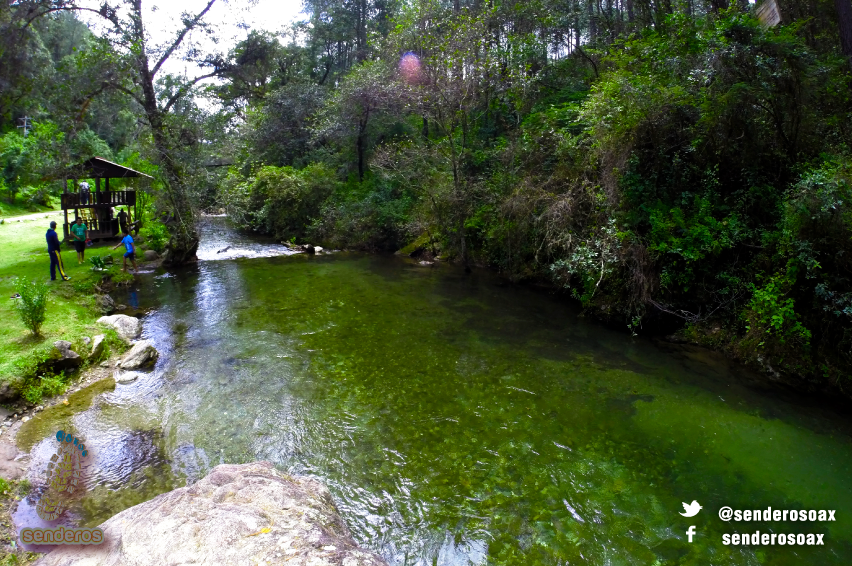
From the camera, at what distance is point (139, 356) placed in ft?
30.6

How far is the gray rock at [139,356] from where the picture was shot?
30.1ft

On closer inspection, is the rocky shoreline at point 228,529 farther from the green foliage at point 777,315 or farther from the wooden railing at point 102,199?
the wooden railing at point 102,199

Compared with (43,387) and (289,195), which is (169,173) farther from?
(43,387)

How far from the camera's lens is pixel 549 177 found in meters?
14.4

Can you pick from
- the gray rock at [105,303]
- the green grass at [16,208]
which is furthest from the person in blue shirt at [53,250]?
the green grass at [16,208]

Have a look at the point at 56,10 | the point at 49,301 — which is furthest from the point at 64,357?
the point at 56,10

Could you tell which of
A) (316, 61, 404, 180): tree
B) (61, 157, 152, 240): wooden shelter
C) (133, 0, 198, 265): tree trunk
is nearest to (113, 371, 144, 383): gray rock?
(133, 0, 198, 265): tree trunk

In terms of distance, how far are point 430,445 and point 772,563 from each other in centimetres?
419

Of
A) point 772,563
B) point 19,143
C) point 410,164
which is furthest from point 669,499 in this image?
point 19,143

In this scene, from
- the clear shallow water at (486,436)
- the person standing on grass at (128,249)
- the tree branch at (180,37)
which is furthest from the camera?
the tree branch at (180,37)

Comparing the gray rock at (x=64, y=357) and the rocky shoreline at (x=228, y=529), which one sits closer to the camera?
the rocky shoreline at (x=228, y=529)

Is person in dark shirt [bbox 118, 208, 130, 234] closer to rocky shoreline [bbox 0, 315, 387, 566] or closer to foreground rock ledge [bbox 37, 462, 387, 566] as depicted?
rocky shoreline [bbox 0, 315, 387, 566]

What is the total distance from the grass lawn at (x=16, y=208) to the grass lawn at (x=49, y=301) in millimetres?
11929

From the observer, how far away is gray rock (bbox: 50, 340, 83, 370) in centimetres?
827
